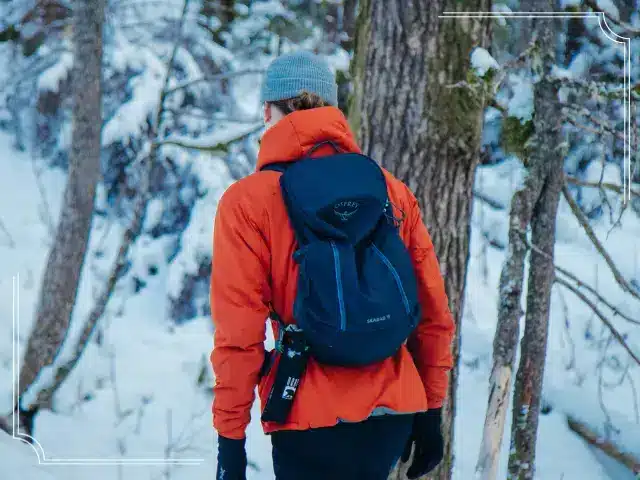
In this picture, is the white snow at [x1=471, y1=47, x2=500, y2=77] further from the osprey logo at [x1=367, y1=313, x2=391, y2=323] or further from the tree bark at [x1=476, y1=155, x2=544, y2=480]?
the osprey logo at [x1=367, y1=313, x2=391, y2=323]

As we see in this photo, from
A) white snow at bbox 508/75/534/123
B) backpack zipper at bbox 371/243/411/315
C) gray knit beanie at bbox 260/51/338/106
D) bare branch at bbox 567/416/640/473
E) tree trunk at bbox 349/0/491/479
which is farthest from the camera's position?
bare branch at bbox 567/416/640/473

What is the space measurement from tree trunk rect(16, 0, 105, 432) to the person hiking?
3985mm

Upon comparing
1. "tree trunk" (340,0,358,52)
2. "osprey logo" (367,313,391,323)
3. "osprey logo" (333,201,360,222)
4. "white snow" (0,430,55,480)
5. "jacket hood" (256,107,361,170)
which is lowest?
"white snow" (0,430,55,480)

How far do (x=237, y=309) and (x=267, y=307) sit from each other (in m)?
0.13

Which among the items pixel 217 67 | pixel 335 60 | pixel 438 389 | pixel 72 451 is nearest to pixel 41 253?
pixel 217 67

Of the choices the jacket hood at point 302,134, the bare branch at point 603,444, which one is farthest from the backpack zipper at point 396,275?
the bare branch at point 603,444

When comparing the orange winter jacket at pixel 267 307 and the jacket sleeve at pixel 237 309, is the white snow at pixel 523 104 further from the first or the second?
the jacket sleeve at pixel 237 309

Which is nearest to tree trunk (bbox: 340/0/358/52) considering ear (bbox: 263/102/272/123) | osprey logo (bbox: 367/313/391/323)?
ear (bbox: 263/102/272/123)

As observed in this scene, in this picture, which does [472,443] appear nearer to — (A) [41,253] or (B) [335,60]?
(B) [335,60]

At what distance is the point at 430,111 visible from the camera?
3.00 m

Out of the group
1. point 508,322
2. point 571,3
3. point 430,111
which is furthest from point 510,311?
point 571,3

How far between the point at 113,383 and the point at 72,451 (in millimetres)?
1127

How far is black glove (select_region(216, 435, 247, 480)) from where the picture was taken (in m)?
1.91

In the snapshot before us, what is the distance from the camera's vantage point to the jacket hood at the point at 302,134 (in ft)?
6.41
